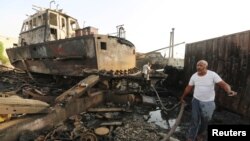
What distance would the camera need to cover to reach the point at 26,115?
4.30 meters

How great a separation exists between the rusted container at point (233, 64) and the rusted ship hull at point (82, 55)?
340 centimetres

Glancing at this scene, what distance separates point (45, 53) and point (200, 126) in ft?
22.1

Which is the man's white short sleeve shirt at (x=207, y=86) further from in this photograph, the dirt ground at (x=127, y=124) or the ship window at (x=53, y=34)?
the ship window at (x=53, y=34)

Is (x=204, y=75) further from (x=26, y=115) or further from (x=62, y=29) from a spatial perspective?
(x=62, y=29)

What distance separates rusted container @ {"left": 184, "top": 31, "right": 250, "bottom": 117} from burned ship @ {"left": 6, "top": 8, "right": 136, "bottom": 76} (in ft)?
11.1

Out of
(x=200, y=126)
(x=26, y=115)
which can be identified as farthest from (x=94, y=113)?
(x=200, y=126)

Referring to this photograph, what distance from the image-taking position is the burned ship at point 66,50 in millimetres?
7062

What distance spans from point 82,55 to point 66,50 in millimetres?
799

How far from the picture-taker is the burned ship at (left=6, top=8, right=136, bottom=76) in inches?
278

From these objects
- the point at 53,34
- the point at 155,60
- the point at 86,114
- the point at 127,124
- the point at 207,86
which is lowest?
the point at 127,124

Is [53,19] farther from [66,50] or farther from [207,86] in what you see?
[207,86]

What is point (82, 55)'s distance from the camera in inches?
281

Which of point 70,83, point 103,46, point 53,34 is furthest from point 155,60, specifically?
point 103,46

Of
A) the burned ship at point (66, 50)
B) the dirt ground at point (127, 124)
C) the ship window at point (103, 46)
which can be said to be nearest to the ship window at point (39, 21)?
the burned ship at point (66, 50)
